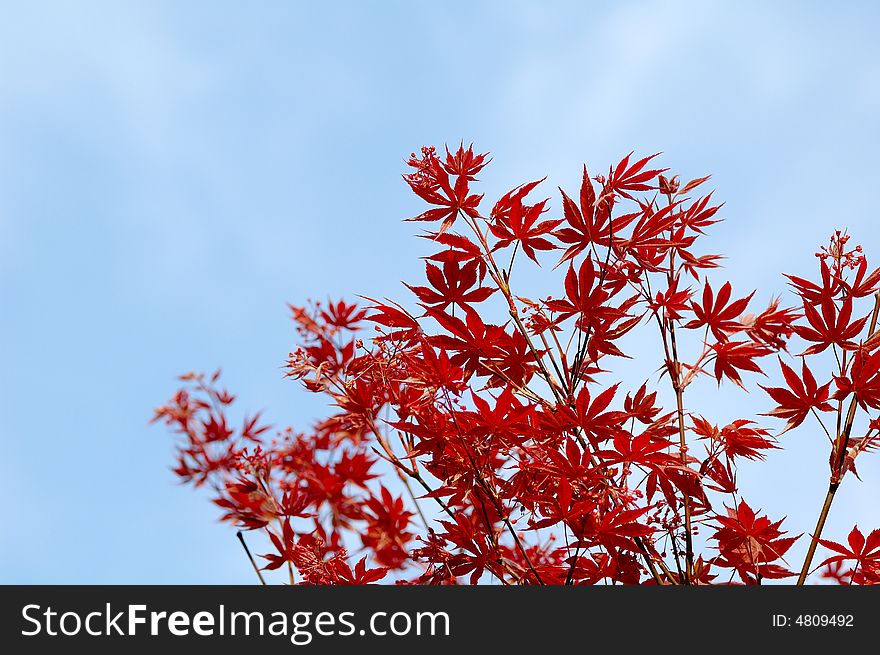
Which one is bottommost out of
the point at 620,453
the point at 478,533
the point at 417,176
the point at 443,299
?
the point at 478,533

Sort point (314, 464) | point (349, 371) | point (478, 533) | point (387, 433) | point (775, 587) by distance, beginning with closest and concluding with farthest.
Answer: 1. point (775, 587)
2. point (478, 533)
3. point (349, 371)
4. point (387, 433)
5. point (314, 464)

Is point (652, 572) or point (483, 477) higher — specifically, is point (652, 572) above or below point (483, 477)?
below

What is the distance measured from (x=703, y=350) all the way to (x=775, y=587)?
64cm

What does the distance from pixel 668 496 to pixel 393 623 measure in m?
0.81

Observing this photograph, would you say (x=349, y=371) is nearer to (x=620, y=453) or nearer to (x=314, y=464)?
(x=620, y=453)

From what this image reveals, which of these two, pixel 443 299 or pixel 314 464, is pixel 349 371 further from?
pixel 314 464

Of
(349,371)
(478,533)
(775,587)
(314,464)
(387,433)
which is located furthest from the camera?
(314,464)

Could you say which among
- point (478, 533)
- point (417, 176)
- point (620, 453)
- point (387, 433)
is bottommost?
point (478, 533)

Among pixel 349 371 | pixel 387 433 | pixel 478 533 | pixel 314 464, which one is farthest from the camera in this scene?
pixel 314 464

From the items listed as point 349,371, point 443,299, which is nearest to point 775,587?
point 443,299

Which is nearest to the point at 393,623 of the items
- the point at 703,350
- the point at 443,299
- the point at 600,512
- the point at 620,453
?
the point at 600,512

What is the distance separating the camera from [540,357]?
2.11 meters

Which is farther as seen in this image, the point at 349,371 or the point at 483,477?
the point at 349,371

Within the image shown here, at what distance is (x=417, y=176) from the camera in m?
2.19
